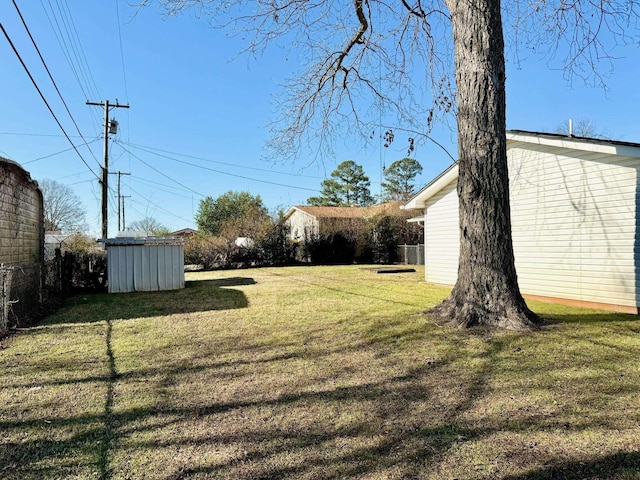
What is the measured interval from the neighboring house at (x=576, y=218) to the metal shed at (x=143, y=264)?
9.30 m

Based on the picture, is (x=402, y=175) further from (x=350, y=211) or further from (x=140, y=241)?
(x=140, y=241)

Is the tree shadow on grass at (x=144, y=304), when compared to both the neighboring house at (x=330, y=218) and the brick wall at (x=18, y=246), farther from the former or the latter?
the neighboring house at (x=330, y=218)

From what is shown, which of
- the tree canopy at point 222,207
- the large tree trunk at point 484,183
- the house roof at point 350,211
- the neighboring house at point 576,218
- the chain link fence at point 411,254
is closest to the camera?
the large tree trunk at point 484,183

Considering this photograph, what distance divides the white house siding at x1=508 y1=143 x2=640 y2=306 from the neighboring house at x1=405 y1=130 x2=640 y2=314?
0.05 feet

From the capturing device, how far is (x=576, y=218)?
24.7 feet

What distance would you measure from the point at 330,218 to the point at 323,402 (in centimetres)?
2162

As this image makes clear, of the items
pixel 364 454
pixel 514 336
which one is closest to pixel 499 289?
pixel 514 336

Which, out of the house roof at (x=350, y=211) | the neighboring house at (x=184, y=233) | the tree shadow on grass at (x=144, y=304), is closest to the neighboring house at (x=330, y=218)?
the house roof at (x=350, y=211)

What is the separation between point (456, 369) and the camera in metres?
3.69

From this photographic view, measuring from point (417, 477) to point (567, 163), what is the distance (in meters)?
7.76

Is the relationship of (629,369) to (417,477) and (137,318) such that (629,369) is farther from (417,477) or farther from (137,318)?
(137,318)

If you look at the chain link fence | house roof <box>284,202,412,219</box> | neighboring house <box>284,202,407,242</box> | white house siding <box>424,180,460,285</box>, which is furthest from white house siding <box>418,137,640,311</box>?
house roof <box>284,202,412,219</box>

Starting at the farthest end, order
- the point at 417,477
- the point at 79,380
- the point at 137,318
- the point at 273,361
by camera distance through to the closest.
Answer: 1. the point at 137,318
2. the point at 273,361
3. the point at 79,380
4. the point at 417,477

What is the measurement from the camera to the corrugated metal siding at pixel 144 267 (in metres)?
10.4
